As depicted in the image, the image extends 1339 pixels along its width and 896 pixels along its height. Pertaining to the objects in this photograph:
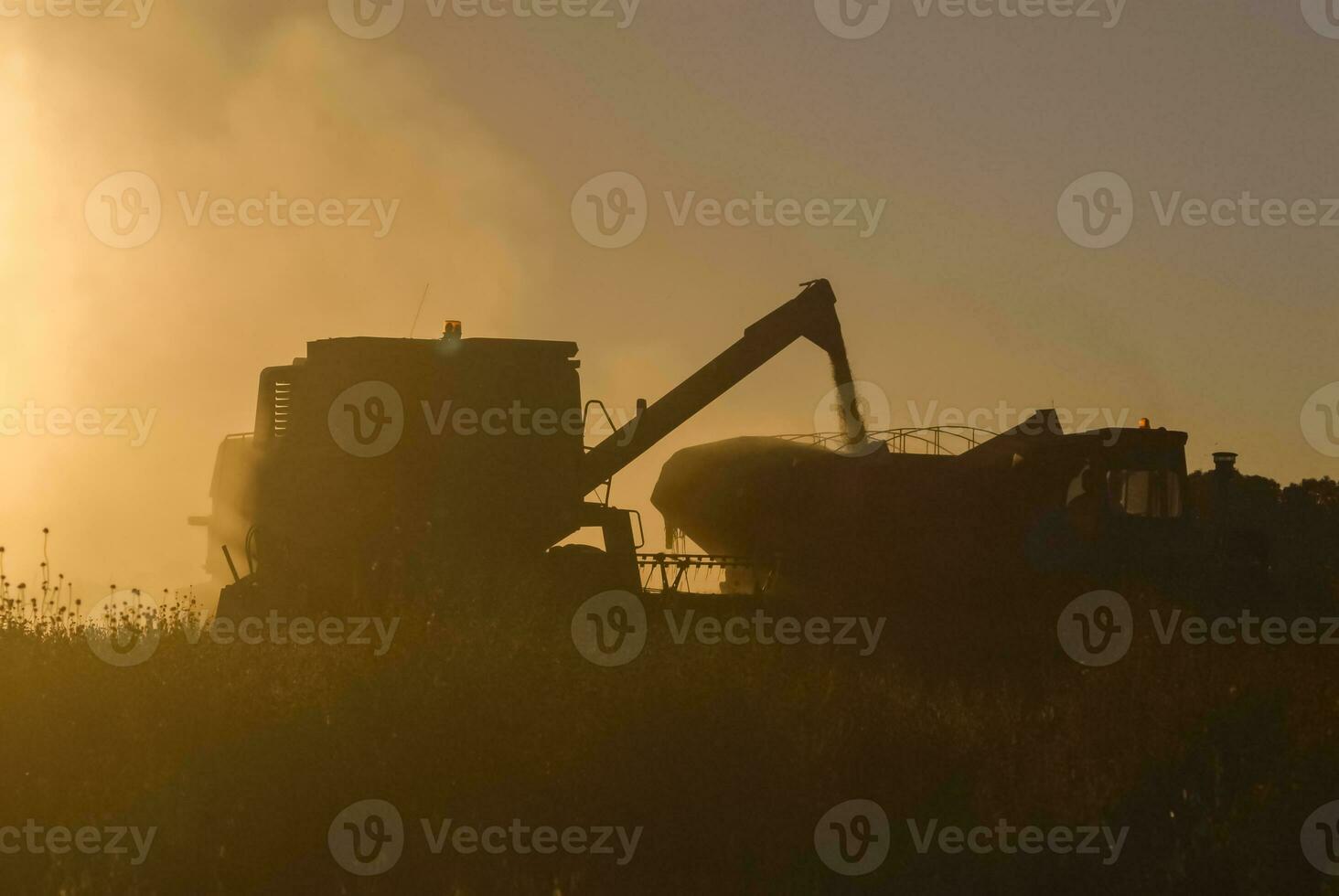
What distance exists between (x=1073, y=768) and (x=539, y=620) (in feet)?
17.8

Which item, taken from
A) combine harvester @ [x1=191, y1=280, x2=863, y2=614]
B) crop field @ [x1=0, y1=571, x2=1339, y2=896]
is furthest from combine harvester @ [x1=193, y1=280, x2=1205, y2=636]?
crop field @ [x1=0, y1=571, x2=1339, y2=896]

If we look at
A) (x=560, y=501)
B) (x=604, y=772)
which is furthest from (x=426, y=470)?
(x=604, y=772)

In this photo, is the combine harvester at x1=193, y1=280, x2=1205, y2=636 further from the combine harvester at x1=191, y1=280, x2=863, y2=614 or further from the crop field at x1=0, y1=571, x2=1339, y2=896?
the crop field at x1=0, y1=571, x2=1339, y2=896

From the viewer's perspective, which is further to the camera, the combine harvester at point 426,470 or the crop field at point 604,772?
the combine harvester at point 426,470

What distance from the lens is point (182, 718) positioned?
832 cm

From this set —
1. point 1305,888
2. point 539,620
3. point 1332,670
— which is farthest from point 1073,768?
point 539,620

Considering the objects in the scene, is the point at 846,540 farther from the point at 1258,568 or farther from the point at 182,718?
the point at 182,718

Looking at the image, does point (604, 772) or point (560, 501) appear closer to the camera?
point (604, 772)

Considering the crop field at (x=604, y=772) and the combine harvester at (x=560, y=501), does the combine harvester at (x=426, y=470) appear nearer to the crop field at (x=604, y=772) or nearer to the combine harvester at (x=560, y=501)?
the combine harvester at (x=560, y=501)

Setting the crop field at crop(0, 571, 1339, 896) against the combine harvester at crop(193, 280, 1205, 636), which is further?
the combine harvester at crop(193, 280, 1205, 636)

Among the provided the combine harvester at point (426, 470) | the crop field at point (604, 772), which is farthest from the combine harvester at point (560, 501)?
the crop field at point (604, 772)

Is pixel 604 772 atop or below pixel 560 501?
below

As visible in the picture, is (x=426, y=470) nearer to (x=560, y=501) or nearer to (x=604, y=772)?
(x=560, y=501)

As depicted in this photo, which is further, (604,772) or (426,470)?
(426,470)
